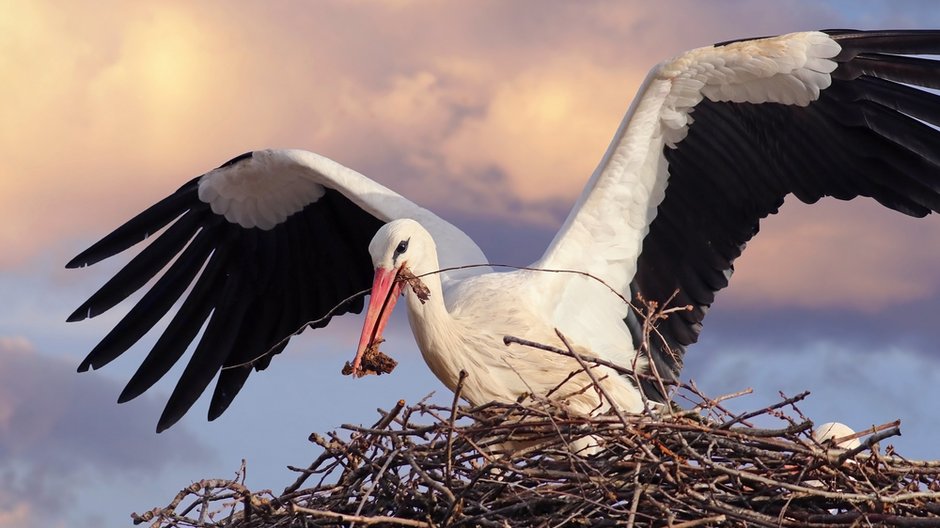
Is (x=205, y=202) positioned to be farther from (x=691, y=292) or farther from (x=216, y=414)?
(x=691, y=292)

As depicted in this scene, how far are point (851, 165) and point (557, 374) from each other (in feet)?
6.22

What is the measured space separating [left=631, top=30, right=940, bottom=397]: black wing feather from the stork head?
1.43 metres

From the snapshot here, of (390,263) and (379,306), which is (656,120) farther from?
(379,306)

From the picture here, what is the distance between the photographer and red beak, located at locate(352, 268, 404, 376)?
5.09 meters

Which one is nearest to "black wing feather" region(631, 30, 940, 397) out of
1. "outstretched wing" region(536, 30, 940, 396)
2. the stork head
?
"outstretched wing" region(536, 30, 940, 396)

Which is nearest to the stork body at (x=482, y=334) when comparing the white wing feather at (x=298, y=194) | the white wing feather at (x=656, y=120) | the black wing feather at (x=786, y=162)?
the white wing feather at (x=656, y=120)

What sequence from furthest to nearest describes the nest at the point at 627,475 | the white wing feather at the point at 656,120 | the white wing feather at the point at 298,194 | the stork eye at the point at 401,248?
1. the white wing feather at the point at 298,194
2. the white wing feather at the point at 656,120
3. the stork eye at the point at 401,248
4. the nest at the point at 627,475

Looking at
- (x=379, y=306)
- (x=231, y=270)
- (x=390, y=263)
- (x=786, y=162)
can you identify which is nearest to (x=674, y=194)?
(x=786, y=162)

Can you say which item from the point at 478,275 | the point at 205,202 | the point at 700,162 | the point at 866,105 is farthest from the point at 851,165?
the point at 205,202

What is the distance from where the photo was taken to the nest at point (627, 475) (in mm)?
4133

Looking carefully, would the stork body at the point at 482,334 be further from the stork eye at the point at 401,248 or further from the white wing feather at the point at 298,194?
the white wing feather at the point at 298,194

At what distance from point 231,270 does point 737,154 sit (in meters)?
3.06

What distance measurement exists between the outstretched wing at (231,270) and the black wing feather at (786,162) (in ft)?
6.20

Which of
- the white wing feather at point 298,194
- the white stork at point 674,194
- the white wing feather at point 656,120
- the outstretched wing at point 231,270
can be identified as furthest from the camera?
the outstretched wing at point 231,270
